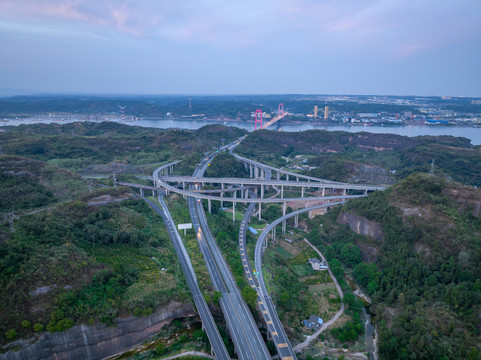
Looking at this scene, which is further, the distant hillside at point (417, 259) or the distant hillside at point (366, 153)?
the distant hillside at point (366, 153)

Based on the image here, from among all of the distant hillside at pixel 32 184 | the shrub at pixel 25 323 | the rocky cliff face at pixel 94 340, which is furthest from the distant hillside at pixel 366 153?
the shrub at pixel 25 323

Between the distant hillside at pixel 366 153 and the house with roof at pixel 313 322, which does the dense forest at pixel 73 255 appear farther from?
the distant hillside at pixel 366 153

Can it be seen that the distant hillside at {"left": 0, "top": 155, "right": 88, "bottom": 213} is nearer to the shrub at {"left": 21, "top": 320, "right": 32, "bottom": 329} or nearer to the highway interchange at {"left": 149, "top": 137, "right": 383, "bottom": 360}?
the highway interchange at {"left": 149, "top": 137, "right": 383, "bottom": 360}

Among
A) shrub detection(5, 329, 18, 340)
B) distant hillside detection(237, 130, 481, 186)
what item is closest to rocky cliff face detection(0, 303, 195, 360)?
shrub detection(5, 329, 18, 340)

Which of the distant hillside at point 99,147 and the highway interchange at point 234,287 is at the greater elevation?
the distant hillside at point 99,147

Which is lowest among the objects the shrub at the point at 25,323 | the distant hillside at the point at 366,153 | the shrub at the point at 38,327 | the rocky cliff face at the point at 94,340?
the rocky cliff face at the point at 94,340
